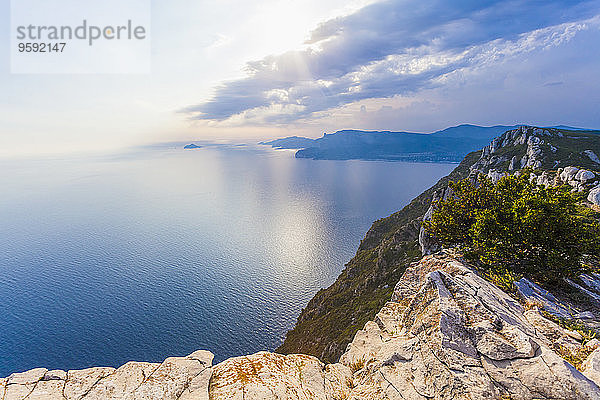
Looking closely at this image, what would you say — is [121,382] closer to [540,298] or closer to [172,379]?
[172,379]

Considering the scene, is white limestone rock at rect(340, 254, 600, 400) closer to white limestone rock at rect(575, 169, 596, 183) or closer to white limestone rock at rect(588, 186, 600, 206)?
white limestone rock at rect(588, 186, 600, 206)

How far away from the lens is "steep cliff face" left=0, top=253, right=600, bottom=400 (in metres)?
8.32

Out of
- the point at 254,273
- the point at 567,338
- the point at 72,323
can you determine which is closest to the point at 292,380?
the point at 567,338

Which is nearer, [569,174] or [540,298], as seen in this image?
[540,298]

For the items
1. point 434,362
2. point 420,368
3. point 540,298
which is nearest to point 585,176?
point 540,298

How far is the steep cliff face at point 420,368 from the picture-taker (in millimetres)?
8320

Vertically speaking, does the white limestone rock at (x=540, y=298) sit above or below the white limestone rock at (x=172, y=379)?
above

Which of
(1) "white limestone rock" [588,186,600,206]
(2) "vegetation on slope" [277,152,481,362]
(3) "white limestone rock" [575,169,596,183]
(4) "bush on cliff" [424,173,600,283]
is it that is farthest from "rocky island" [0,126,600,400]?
(3) "white limestone rock" [575,169,596,183]

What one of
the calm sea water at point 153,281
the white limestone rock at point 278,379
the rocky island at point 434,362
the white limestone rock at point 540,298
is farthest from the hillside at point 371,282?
the white limestone rock at point 540,298

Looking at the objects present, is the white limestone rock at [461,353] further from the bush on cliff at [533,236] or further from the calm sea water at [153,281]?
the calm sea water at [153,281]

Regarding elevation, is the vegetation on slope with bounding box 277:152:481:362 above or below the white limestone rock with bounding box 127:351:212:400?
below

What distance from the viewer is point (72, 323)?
81.7 m

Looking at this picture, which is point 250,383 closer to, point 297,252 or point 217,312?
point 217,312

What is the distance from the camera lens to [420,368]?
970 cm
